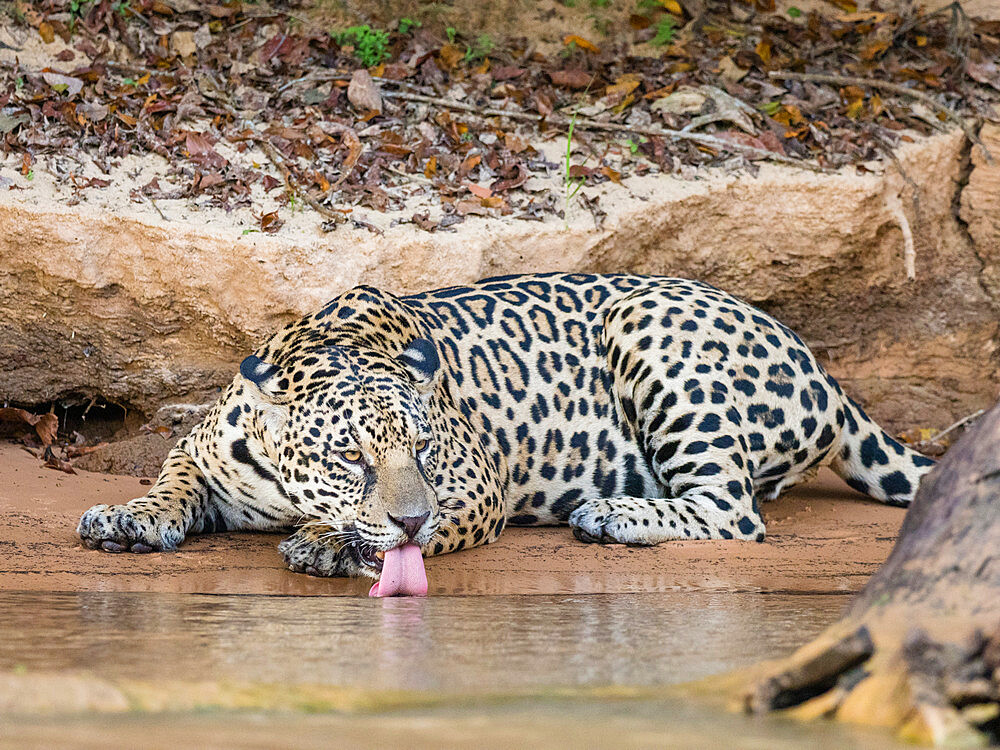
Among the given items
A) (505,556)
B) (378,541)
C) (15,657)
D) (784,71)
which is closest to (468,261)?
(505,556)

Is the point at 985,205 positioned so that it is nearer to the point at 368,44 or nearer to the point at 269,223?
the point at 368,44

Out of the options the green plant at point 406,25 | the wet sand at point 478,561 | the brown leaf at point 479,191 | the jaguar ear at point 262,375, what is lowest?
the wet sand at point 478,561

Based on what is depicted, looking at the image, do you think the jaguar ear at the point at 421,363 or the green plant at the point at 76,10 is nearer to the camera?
the jaguar ear at the point at 421,363

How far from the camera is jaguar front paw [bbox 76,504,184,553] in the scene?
5398mm

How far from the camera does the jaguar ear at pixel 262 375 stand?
18.3 feet

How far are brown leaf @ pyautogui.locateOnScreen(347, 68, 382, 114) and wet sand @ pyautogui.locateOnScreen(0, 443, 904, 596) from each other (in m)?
3.38

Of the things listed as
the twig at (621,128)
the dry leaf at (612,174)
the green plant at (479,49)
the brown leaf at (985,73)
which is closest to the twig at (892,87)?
the brown leaf at (985,73)

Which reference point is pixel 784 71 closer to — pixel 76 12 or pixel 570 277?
pixel 570 277

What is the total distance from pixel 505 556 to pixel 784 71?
5.43 m

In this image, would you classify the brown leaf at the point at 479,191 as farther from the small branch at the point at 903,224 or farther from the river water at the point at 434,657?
the river water at the point at 434,657

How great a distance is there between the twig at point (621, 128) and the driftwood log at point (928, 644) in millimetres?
5951

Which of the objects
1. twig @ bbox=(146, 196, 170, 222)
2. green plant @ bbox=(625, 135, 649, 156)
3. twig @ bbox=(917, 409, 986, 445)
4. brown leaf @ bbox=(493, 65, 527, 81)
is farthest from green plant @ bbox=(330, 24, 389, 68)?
twig @ bbox=(917, 409, 986, 445)

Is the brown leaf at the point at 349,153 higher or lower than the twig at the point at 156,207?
higher

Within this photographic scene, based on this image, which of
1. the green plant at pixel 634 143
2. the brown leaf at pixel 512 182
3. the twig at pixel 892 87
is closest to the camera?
the brown leaf at pixel 512 182
